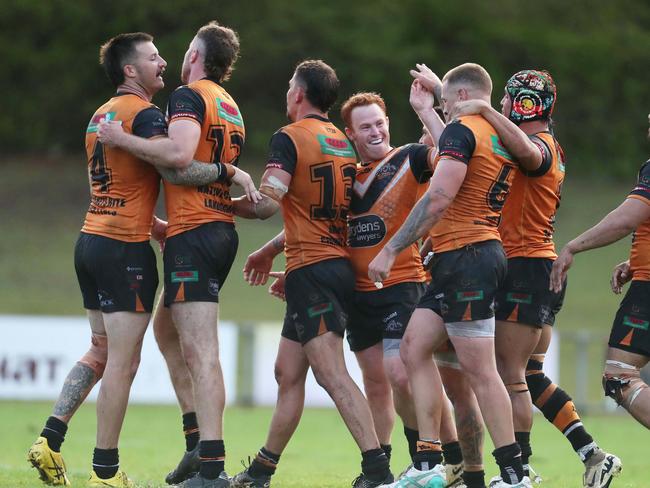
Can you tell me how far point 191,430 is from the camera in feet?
26.2

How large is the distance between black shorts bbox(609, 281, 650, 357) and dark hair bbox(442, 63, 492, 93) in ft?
5.73

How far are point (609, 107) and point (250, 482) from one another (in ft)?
122

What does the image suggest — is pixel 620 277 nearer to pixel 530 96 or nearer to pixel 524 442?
pixel 524 442

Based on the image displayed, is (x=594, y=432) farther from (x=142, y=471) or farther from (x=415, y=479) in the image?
(x=415, y=479)

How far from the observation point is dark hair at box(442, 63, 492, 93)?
711 cm

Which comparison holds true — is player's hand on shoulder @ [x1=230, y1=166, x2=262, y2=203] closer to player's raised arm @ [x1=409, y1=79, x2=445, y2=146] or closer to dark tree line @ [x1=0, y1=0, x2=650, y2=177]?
player's raised arm @ [x1=409, y1=79, x2=445, y2=146]

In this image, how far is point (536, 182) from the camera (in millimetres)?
7445

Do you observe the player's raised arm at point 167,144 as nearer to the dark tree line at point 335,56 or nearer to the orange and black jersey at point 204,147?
the orange and black jersey at point 204,147

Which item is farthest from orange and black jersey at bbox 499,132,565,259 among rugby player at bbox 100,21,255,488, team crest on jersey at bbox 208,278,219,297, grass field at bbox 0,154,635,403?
grass field at bbox 0,154,635,403

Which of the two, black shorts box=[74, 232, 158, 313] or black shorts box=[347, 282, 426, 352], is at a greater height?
black shorts box=[74, 232, 158, 313]

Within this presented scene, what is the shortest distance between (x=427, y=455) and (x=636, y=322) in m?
1.78

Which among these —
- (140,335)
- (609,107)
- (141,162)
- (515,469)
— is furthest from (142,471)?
(609,107)

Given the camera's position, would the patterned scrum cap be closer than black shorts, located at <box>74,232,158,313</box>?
No

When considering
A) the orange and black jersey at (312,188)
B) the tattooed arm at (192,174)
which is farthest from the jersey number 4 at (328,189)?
the tattooed arm at (192,174)
